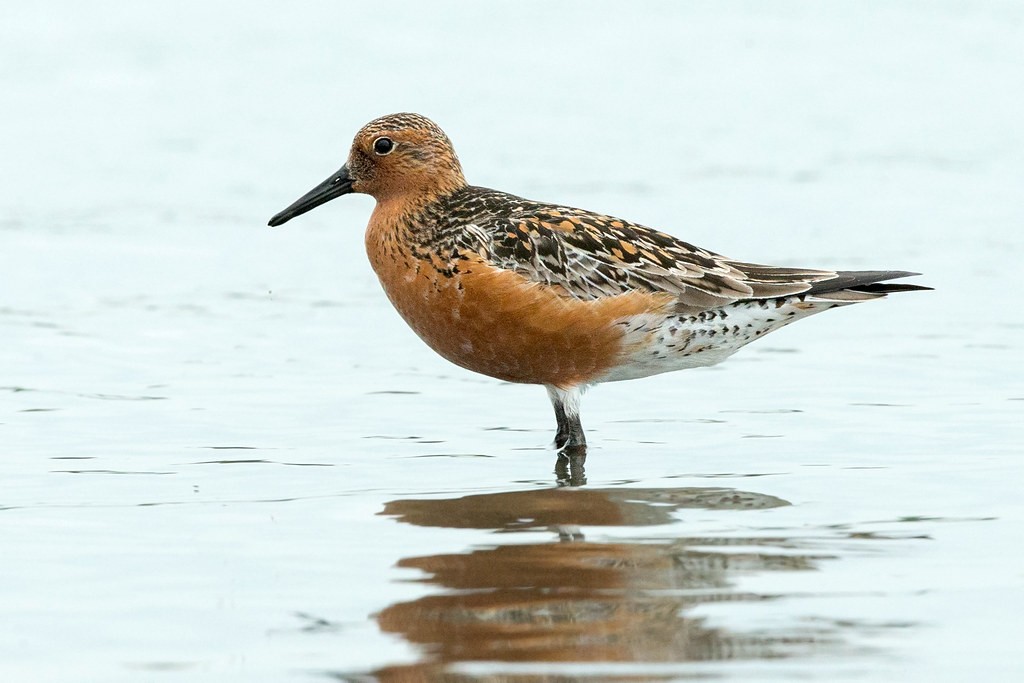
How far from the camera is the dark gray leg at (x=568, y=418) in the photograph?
8.46 m

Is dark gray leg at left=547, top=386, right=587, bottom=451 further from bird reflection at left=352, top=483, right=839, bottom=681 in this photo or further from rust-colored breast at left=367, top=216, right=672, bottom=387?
bird reflection at left=352, top=483, right=839, bottom=681

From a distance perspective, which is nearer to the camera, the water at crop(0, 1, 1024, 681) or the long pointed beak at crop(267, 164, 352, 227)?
the water at crop(0, 1, 1024, 681)

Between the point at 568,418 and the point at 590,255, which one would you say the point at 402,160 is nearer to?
the point at 590,255

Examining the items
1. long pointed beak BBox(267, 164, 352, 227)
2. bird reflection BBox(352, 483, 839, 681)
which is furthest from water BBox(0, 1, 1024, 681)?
long pointed beak BBox(267, 164, 352, 227)

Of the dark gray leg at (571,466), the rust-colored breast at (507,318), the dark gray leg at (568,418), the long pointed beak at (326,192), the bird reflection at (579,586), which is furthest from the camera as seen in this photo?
the long pointed beak at (326,192)

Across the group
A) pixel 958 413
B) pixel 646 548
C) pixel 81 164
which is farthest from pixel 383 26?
pixel 646 548

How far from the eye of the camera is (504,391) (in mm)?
9977

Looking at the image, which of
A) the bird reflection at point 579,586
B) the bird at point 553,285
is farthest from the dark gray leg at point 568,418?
the bird reflection at point 579,586

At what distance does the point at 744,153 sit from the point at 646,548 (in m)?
11.6

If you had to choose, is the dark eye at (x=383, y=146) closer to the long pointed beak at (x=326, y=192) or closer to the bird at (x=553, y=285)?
the bird at (x=553, y=285)

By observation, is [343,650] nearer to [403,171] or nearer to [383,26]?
[403,171]

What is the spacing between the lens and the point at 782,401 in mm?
9422

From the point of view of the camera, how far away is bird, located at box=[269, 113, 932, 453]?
841 cm

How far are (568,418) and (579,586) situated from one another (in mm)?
2752
